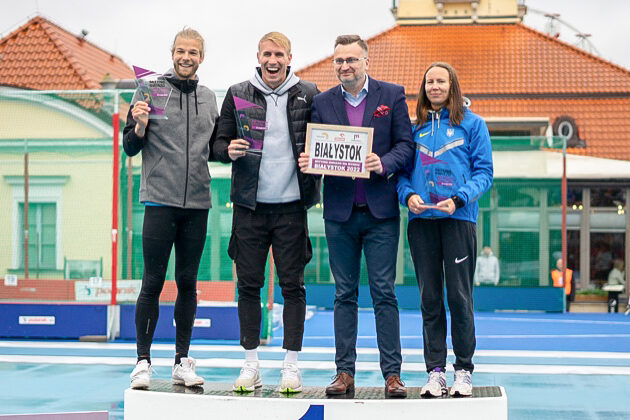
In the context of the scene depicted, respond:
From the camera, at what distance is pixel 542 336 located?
11031 millimetres

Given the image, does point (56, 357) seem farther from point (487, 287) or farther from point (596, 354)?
point (487, 287)

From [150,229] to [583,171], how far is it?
1599 centimetres

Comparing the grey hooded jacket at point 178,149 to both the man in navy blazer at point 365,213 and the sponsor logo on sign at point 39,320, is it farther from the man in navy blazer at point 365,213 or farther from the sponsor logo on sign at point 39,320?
the sponsor logo on sign at point 39,320

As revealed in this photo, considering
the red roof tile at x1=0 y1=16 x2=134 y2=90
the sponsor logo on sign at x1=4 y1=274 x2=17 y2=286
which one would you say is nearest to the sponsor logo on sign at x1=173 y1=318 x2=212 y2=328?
the sponsor logo on sign at x1=4 y1=274 x2=17 y2=286

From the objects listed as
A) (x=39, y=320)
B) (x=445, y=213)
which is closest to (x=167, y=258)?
(x=445, y=213)

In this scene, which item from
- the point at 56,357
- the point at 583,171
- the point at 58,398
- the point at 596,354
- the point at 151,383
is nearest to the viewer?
the point at 151,383

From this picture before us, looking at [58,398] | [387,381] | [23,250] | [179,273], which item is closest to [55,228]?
[23,250]

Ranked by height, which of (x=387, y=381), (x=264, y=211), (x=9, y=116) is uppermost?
(x=9, y=116)

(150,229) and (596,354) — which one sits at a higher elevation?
(150,229)

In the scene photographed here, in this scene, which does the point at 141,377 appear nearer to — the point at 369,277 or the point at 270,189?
the point at 270,189

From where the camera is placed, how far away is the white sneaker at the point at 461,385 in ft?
14.1

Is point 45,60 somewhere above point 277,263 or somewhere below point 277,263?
above

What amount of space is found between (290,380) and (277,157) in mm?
1166

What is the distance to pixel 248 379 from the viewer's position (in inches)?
177
